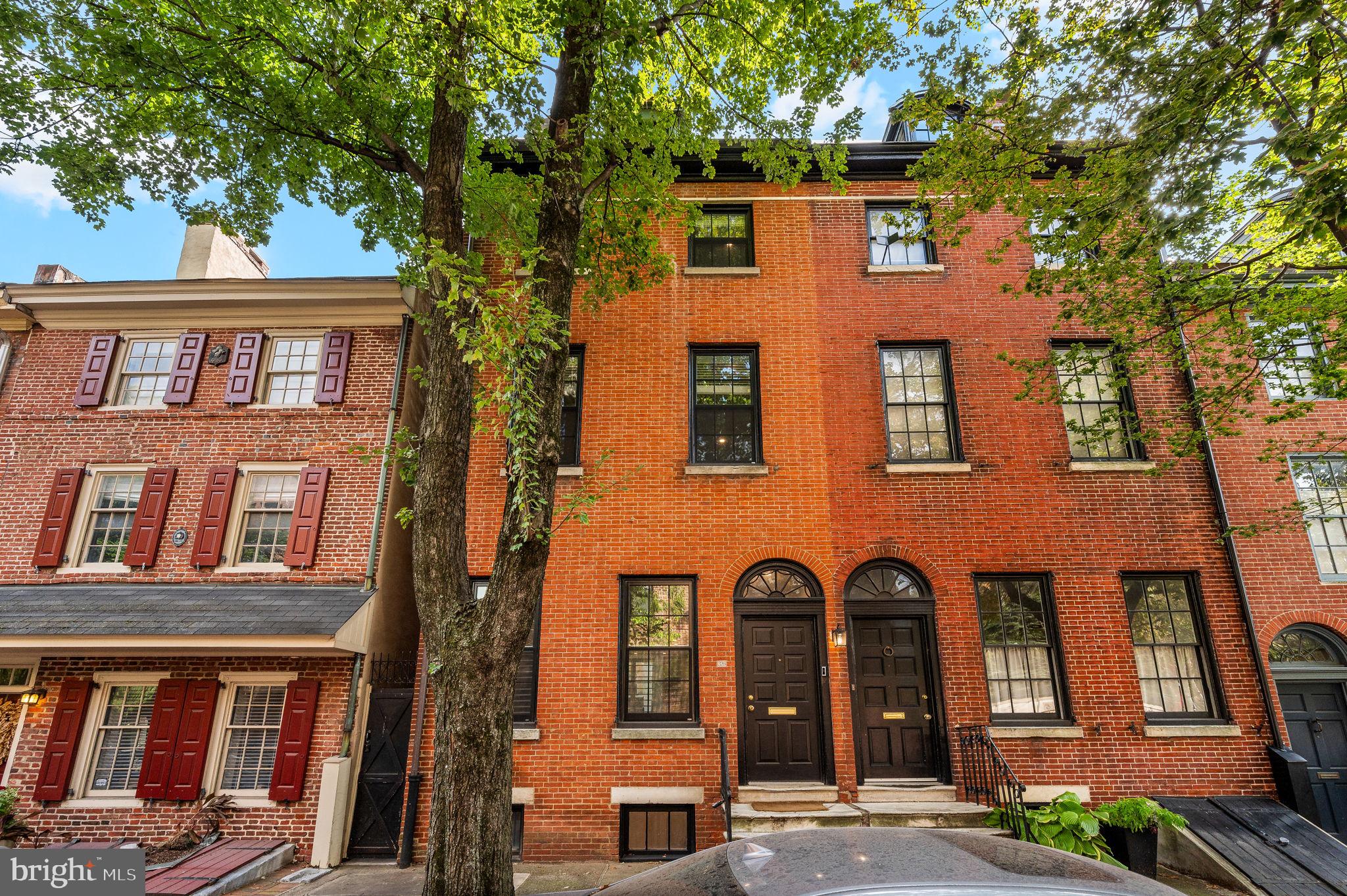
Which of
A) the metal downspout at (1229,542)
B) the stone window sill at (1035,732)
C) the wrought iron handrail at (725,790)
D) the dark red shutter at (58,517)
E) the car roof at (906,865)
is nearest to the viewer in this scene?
the car roof at (906,865)

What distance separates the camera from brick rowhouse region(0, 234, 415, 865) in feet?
26.8

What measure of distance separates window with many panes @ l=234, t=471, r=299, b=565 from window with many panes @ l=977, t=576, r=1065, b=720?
10.6 metres

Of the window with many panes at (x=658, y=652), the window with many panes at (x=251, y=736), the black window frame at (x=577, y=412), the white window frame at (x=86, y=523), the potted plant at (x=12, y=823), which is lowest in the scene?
the potted plant at (x=12, y=823)

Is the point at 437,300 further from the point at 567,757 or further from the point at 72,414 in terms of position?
the point at 72,414

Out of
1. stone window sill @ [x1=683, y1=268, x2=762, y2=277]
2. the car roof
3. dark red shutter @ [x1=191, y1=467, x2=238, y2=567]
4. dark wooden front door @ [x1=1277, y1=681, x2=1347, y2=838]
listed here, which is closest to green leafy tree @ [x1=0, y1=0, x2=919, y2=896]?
stone window sill @ [x1=683, y1=268, x2=762, y2=277]

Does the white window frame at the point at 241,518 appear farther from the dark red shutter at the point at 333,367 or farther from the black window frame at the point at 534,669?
the black window frame at the point at 534,669

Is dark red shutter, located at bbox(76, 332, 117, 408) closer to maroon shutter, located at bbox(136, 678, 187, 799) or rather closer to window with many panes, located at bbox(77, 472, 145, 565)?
window with many panes, located at bbox(77, 472, 145, 565)

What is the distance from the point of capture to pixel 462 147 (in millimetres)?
6352

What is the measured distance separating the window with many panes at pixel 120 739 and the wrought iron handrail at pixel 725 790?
818cm

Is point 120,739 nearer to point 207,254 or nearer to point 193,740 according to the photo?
point 193,740

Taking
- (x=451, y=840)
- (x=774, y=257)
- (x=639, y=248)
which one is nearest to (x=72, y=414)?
(x=639, y=248)

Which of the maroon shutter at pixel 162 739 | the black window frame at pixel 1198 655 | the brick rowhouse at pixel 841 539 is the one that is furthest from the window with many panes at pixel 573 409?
the black window frame at pixel 1198 655

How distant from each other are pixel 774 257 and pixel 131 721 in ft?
39.8

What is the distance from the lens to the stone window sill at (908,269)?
9750mm
